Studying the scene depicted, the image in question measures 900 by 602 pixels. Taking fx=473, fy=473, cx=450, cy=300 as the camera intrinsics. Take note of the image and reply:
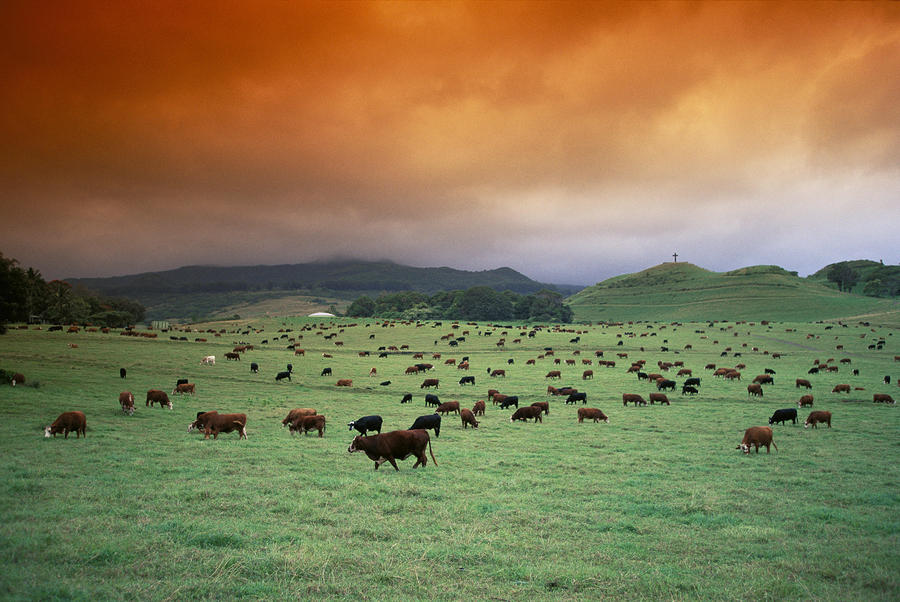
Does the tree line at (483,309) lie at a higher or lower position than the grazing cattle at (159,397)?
higher

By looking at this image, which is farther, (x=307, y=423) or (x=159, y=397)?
(x=159, y=397)

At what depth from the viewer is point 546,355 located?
223 feet

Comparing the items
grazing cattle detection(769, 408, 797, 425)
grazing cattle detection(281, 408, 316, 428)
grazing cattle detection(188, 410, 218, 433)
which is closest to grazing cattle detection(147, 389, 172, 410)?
grazing cattle detection(188, 410, 218, 433)

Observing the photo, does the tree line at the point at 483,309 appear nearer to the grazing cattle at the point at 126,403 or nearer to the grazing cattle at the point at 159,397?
the grazing cattle at the point at 159,397

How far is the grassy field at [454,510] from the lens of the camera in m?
7.41

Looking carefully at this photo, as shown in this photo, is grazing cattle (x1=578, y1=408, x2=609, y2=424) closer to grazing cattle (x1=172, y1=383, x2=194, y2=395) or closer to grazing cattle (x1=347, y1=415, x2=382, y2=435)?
grazing cattle (x1=347, y1=415, x2=382, y2=435)

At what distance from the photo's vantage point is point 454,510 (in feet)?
35.7

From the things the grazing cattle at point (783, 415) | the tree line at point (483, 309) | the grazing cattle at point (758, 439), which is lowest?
the grazing cattle at point (783, 415)

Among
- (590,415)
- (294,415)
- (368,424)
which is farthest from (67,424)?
(590,415)

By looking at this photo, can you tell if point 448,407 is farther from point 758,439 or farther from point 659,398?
point 758,439

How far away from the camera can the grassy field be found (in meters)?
7.41

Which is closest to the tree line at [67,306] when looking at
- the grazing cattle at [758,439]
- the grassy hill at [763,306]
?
the grazing cattle at [758,439]

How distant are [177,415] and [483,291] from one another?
426ft

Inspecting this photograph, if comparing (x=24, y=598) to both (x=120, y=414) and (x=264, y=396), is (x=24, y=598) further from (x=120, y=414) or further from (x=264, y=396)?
(x=264, y=396)
